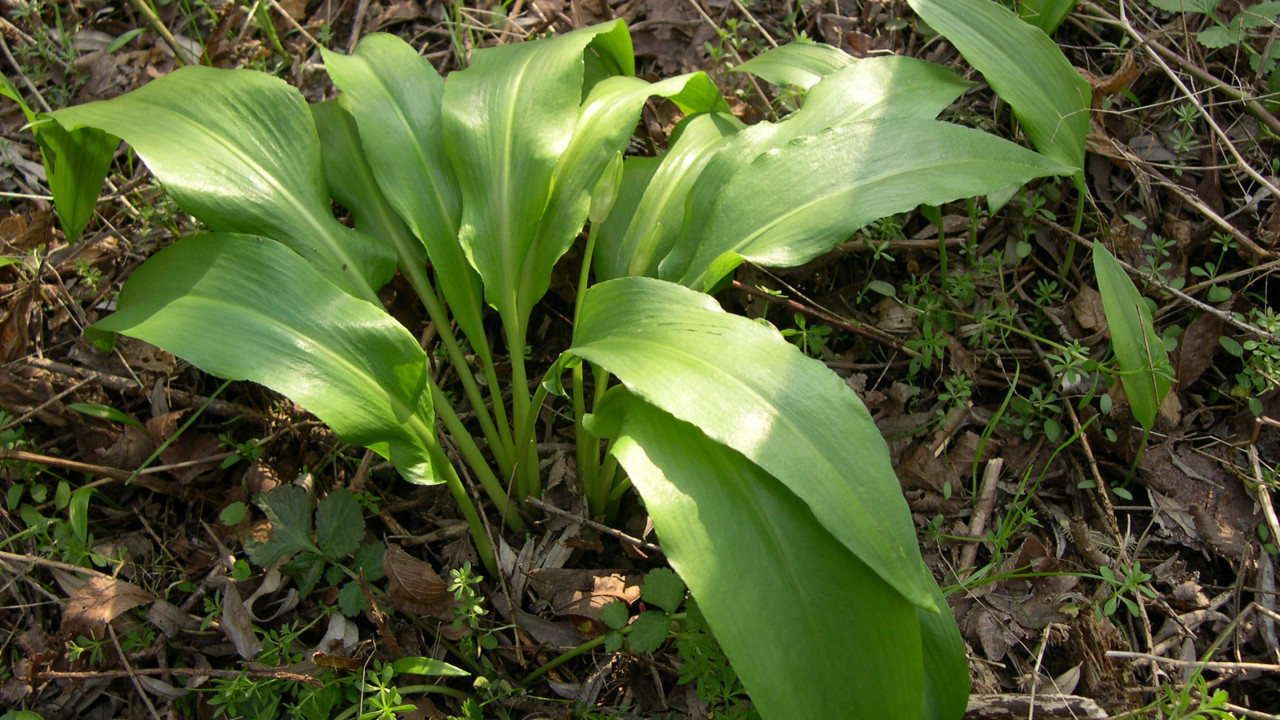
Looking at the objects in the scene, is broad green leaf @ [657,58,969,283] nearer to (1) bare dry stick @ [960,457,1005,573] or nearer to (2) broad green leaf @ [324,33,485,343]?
(2) broad green leaf @ [324,33,485,343]

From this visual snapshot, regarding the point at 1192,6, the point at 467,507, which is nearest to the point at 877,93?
the point at 1192,6

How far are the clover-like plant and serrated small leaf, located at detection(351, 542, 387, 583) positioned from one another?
0.24m

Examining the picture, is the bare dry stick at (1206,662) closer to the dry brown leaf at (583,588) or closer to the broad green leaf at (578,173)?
the dry brown leaf at (583,588)

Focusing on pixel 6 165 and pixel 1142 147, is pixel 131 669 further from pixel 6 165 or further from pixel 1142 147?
pixel 1142 147

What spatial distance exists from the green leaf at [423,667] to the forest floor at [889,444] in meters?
0.04

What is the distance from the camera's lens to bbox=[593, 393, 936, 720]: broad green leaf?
119cm

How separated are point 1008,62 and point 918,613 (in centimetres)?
139

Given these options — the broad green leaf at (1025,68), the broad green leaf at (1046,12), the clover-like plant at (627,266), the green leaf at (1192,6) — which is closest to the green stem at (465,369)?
the clover-like plant at (627,266)

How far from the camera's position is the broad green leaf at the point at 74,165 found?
5.81 feet

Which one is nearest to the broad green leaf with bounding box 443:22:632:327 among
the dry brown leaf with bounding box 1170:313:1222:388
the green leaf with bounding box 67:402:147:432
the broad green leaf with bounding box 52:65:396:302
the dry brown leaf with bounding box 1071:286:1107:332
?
the broad green leaf with bounding box 52:65:396:302

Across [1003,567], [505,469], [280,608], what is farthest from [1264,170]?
[280,608]

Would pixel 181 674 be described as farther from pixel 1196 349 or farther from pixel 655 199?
pixel 1196 349

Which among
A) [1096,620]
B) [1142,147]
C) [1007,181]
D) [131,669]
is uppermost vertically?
[1007,181]

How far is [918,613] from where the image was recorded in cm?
141
